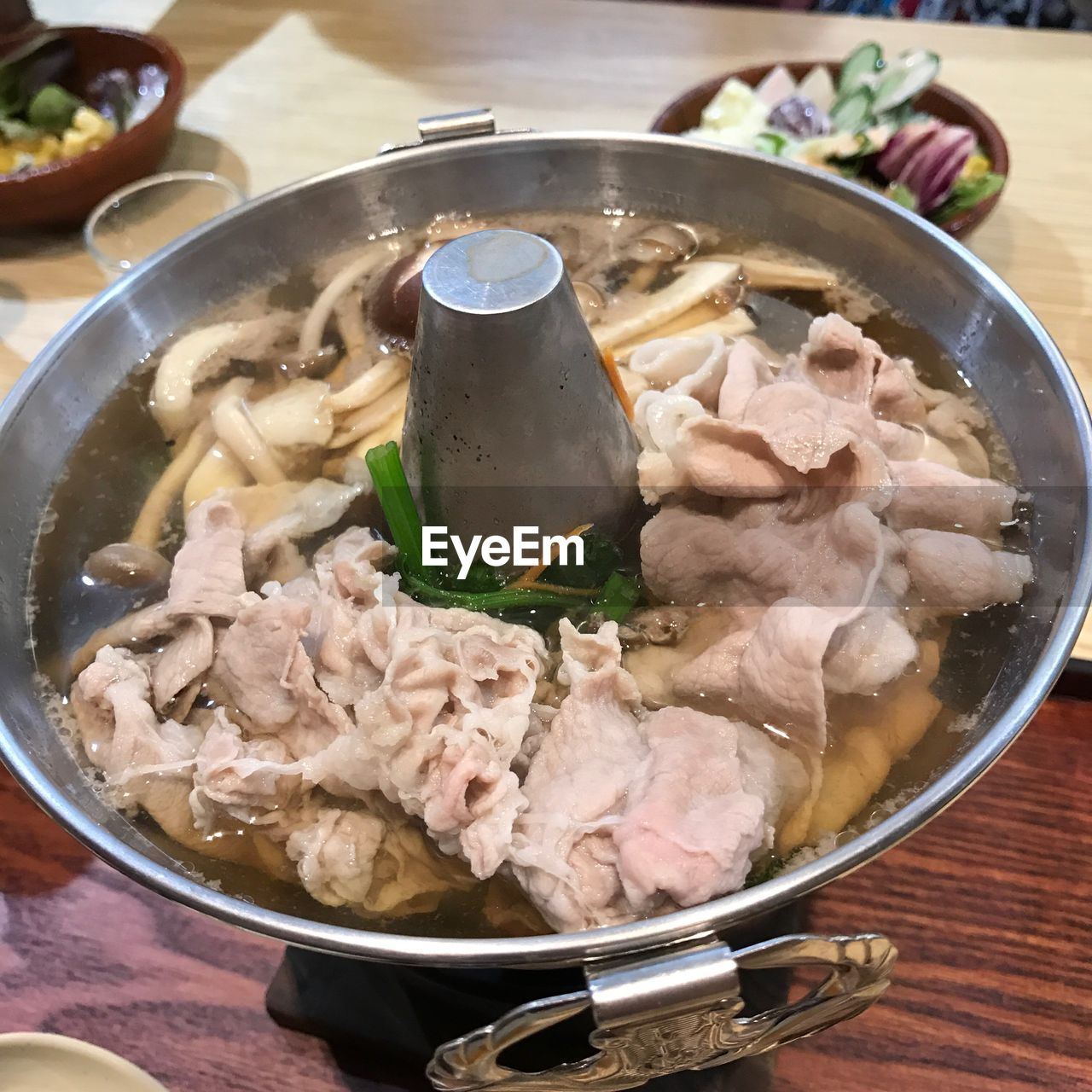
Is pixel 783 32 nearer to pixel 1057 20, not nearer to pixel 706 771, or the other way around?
pixel 1057 20

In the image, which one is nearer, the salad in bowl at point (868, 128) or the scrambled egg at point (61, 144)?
the salad in bowl at point (868, 128)

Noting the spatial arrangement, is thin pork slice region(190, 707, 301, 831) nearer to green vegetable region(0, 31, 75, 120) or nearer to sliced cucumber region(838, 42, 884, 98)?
sliced cucumber region(838, 42, 884, 98)

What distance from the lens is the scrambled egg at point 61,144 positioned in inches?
113

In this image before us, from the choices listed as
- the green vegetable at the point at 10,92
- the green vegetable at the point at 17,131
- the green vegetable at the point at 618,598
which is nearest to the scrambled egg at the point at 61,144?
the green vegetable at the point at 17,131

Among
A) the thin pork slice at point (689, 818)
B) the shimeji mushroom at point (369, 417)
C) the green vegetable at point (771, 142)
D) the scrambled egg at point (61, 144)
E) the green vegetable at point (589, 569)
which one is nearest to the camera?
the thin pork slice at point (689, 818)

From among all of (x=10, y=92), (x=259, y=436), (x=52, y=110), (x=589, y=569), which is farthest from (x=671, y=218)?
(x=10, y=92)

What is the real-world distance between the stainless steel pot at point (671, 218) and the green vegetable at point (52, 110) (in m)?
1.51

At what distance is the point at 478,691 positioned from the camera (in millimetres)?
1308

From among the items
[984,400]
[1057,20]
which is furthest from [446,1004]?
[1057,20]

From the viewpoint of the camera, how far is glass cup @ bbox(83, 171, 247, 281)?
265 centimetres

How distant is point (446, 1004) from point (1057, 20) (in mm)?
4279

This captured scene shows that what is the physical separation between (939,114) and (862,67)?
0.91ft

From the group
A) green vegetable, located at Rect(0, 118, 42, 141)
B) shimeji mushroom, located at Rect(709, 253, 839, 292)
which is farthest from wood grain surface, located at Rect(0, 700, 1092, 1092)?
green vegetable, located at Rect(0, 118, 42, 141)

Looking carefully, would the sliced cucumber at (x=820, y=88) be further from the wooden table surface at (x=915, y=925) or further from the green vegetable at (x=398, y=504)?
the green vegetable at (x=398, y=504)
